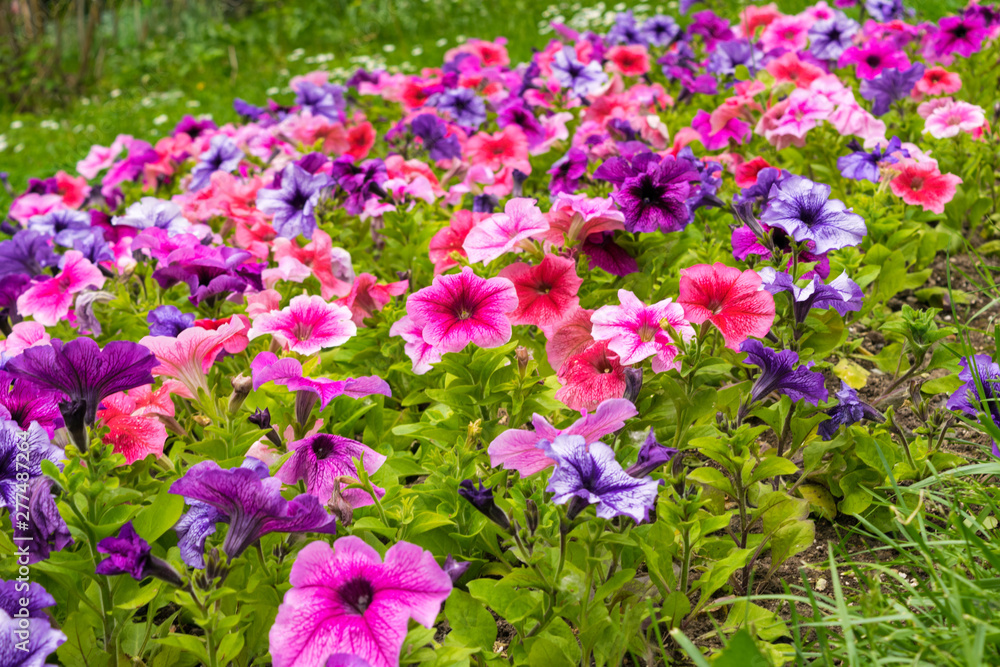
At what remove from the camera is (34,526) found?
4.53ft

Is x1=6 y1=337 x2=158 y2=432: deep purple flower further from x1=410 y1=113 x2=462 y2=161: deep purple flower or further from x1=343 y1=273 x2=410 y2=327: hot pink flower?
x1=410 y1=113 x2=462 y2=161: deep purple flower

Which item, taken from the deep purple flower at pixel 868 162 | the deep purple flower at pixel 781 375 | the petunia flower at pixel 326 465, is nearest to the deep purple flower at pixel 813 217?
the deep purple flower at pixel 781 375

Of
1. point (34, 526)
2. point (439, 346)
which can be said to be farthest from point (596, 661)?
point (34, 526)

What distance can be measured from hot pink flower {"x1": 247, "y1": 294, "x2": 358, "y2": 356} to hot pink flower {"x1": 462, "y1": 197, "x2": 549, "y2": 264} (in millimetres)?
345

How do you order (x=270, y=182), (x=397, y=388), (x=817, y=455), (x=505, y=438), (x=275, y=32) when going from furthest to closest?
(x=275, y=32) → (x=270, y=182) → (x=397, y=388) → (x=817, y=455) → (x=505, y=438)

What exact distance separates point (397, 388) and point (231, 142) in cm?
188

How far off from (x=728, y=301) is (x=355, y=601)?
0.97m

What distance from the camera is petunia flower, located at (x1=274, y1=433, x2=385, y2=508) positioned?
1.53m

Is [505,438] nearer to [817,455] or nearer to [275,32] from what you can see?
[817,455]

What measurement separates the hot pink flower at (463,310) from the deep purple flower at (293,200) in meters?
1.07

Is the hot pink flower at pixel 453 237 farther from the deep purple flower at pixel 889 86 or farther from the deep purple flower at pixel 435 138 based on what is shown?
the deep purple flower at pixel 889 86

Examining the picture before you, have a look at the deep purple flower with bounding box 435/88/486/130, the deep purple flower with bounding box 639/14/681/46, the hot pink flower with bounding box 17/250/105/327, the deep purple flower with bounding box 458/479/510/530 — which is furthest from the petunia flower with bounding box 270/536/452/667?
the deep purple flower with bounding box 639/14/681/46

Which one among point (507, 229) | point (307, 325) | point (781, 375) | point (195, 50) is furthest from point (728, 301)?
point (195, 50)

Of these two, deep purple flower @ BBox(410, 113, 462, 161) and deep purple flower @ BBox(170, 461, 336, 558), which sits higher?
deep purple flower @ BBox(170, 461, 336, 558)
